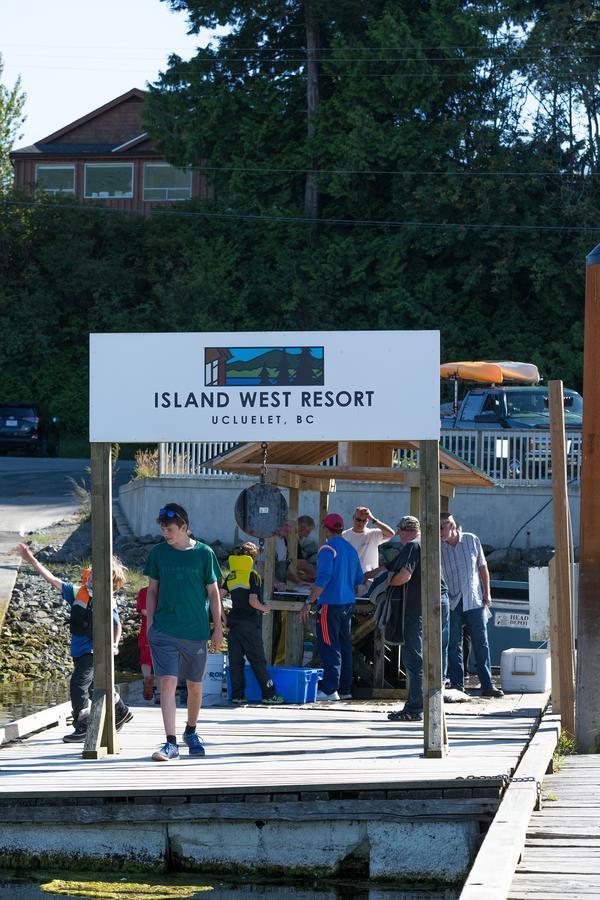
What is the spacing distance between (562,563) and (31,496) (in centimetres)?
2149

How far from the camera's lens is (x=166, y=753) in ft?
33.3

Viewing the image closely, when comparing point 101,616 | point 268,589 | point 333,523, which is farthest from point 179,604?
point 268,589

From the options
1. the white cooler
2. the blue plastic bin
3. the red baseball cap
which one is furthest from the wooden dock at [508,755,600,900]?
the white cooler

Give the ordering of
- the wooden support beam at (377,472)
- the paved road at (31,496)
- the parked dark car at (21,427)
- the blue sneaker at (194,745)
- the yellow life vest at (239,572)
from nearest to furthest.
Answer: the blue sneaker at (194,745), the yellow life vest at (239,572), the wooden support beam at (377,472), the paved road at (31,496), the parked dark car at (21,427)

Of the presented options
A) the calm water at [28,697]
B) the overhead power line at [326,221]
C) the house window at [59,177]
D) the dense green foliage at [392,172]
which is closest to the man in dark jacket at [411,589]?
the calm water at [28,697]

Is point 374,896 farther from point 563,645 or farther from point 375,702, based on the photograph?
point 375,702

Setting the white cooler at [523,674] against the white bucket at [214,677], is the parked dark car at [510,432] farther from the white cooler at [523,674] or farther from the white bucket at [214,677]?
the white bucket at [214,677]

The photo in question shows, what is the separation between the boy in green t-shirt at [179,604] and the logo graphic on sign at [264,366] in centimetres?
107

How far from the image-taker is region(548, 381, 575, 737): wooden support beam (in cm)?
1159

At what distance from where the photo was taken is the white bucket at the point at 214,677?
13.8m

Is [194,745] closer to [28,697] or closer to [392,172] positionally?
[28,697]

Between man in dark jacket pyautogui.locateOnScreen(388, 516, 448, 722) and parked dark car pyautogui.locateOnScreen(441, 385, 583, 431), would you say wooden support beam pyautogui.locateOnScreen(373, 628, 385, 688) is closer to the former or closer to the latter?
man in dark jacket pyautogui.locateOnScreen(388, 516, 448, 722)

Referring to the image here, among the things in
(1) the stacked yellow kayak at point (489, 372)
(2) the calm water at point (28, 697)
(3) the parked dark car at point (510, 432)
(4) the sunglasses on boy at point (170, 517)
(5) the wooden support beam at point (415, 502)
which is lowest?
(2) the calm water at point (28, 697)

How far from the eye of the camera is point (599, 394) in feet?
36.1
